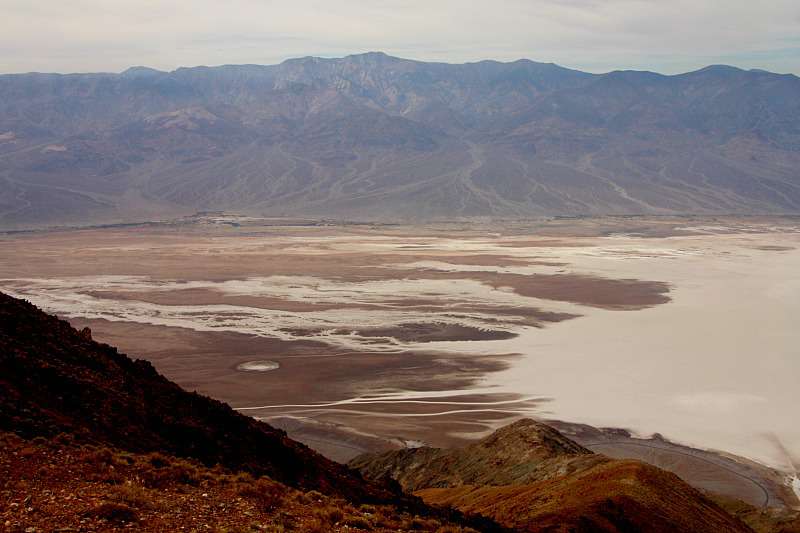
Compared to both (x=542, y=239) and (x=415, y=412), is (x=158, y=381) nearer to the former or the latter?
(x=415, y=412)

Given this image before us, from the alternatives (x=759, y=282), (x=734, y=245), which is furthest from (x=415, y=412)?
(x=734, y=245)

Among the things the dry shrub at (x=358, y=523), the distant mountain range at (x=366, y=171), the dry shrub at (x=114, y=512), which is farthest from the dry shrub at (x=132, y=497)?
the distant mountain range at (x=366, y=171)

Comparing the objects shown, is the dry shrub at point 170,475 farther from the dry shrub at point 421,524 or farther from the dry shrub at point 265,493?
the dry shrub at point 421,524

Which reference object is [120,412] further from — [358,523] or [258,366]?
[258,366]

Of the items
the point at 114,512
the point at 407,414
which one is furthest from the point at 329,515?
the point at 407,414

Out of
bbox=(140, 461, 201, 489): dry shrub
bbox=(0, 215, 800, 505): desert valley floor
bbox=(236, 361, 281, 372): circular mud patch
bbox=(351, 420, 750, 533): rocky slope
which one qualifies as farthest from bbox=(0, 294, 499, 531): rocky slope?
bbox=(236, 361, 281, 372): circular mud patch
